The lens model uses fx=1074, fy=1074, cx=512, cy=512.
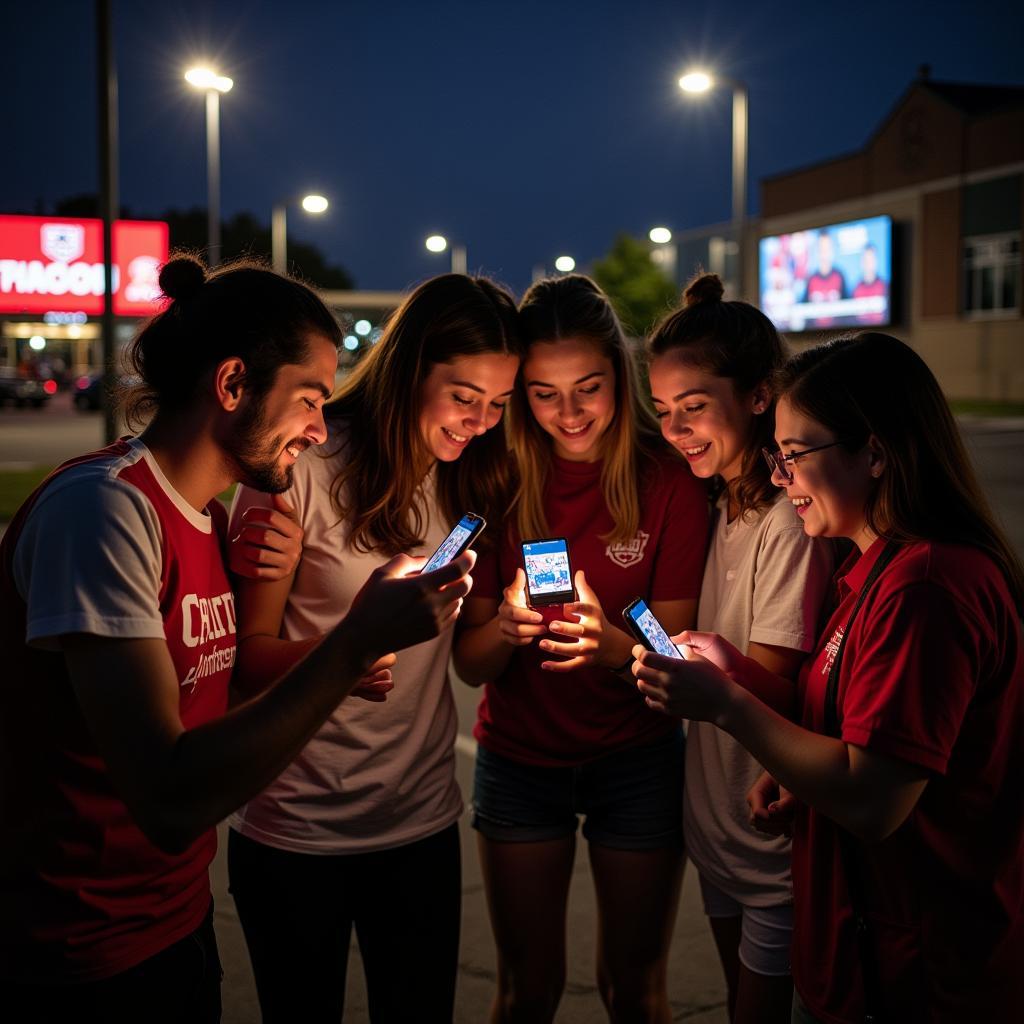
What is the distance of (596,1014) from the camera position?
390cm

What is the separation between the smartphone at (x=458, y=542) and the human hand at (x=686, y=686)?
1.83 feet

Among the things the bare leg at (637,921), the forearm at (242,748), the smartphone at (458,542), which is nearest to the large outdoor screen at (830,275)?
the bare leg at (637,921)

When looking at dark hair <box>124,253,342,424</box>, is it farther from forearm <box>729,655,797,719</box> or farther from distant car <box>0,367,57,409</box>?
distant car <box>0,367,57,409</box>

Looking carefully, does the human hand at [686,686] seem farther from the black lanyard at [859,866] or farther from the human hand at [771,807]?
the human hand at [771,807]

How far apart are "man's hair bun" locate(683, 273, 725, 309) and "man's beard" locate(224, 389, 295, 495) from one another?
1.52 metres

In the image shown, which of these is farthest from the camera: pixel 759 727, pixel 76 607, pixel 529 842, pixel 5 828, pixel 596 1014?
pixel 596 1014

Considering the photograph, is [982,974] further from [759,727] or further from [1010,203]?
[1010,203]

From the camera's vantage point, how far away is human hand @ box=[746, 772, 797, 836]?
269cm

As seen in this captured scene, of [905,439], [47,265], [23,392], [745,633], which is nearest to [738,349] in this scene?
[745,633]

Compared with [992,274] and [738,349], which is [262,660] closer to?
[738,349]

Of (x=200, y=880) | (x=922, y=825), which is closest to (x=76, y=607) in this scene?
(x=200, y=880)

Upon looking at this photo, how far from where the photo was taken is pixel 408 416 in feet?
10.7

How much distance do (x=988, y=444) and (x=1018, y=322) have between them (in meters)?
19.5

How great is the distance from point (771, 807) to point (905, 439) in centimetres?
100
